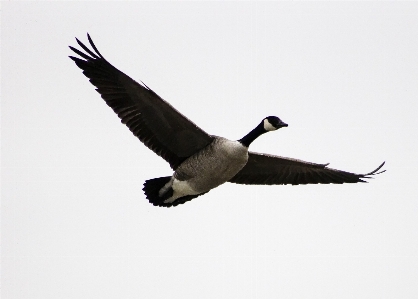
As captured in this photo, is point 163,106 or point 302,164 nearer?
point 163,106

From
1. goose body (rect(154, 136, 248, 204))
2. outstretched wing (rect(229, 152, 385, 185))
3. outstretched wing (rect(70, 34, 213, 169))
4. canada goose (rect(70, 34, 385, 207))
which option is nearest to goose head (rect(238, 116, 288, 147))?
canada goose (rect(70, 34, 385, 207))

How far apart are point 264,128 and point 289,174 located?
1.48 metres

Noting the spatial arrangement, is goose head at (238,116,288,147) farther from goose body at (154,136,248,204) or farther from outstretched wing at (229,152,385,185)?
outstretched wing at (229,152,385,185)

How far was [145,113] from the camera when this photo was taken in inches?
383

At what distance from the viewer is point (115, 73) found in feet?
31.0

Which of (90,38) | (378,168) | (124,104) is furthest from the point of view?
(378,168)

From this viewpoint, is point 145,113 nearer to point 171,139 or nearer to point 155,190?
point 171,139

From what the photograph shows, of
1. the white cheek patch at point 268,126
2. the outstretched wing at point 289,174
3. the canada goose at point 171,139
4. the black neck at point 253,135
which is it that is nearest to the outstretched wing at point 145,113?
the canada goose at point 171,139

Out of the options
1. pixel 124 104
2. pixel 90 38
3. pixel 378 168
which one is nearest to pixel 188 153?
pixel 124 104

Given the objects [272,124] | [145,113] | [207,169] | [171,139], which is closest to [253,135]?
[272,124]

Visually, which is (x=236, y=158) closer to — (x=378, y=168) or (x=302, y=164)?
(x=302, y=164)

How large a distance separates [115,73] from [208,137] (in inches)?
59.0

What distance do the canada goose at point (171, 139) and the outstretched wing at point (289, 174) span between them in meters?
0.19

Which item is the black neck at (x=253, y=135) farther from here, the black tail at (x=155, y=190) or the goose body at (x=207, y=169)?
the black tail at (x=155, y=190)
